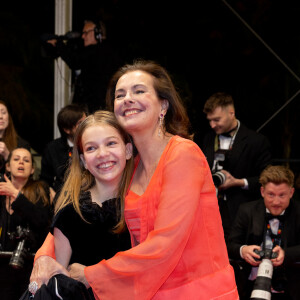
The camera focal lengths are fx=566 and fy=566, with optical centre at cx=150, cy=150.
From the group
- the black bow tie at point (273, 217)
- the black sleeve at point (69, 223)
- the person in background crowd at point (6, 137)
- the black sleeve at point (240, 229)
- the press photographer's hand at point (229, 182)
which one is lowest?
the black sleeve at point (240, 229)

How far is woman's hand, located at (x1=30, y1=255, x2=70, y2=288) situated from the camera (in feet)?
6.31

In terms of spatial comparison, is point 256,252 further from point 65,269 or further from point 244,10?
point 244,10

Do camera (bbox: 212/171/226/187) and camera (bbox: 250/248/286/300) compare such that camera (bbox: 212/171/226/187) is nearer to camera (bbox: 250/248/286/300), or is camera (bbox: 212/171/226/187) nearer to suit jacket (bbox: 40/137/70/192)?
camera (bbox: 250/248/286/300)

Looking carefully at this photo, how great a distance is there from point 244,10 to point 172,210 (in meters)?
3.98

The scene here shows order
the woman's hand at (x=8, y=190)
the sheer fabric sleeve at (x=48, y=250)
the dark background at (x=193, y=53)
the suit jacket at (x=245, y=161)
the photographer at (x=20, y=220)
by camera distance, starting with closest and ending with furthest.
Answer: the sheer fabric sleeve at (x=48, y=250), the photographer at (x=20, y=220), the woman's hand at (x=8, y=190), the suit jacket at (x=245, y=161), the dark background at (x=193, y=53)

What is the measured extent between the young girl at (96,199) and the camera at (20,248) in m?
1.40

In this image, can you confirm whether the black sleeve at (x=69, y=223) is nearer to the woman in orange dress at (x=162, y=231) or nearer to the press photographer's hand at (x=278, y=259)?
the woman in orange dress at (x=162, y=231)

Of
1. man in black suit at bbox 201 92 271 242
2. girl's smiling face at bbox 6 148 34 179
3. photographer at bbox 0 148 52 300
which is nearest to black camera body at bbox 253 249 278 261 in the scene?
man in black suit at bbox 201 92 271 242

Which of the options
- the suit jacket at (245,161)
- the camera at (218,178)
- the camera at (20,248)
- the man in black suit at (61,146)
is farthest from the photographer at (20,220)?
the suit jacket at (245,161)

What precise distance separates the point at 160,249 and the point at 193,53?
3896 millimetres

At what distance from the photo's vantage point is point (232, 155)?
13.7ft

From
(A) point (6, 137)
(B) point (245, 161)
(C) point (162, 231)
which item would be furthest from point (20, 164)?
(C) point (162, 231)

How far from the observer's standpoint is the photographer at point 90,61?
14.6 ft

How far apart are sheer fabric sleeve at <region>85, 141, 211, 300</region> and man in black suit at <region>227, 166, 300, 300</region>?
1726mm
